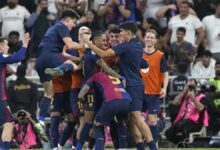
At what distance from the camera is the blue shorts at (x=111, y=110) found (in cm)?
1941

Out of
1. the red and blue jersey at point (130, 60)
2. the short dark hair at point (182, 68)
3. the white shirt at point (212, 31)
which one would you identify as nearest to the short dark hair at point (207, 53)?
the short dark hair at point (182, 68)

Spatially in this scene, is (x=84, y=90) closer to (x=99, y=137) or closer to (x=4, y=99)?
(x=99, y=137)

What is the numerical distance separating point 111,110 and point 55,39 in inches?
105

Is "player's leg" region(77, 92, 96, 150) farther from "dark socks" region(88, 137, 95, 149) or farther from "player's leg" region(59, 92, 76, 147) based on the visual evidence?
"dark socks" region(88, 137, 95, 149)

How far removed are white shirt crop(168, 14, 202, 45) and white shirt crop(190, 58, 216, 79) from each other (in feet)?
3.57

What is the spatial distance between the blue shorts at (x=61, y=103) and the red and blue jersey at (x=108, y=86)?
1.62 meters

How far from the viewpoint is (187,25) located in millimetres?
28062

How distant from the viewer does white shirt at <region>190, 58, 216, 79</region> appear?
2689 centimetres

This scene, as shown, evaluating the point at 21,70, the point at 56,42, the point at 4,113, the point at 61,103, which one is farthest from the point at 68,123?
the point at 21,70

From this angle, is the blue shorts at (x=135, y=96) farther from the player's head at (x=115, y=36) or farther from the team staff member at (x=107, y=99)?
the player's head at (x=115, y=36)

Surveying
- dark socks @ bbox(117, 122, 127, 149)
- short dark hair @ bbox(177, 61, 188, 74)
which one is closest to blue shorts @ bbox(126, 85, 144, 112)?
dark socks @ bbox(117, 122, 127, 149)

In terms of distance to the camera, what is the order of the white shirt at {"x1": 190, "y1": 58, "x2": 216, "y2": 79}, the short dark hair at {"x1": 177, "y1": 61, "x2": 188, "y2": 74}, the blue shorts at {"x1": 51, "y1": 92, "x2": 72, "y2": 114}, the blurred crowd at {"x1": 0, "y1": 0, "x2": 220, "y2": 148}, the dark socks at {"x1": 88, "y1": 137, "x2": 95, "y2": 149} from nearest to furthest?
the blue shorts at {"x1": 51, "y1": 92, "x2": 72, "y2": 114}
the dark socks at {"x1": 88, "y1": 137, "x2": 95, "y2": 149}
the short dark hair at {"x1": 177, "y1": 61, "x2": 188, "y2": 74}
the white shirt at {"x1": 190, "y1": 58, "x2": 216, "y2": 79}
the blurred crowd at {"x1": 0, "y1": 0, "x2": 220, "y2": 148}

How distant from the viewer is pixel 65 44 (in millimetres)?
21297

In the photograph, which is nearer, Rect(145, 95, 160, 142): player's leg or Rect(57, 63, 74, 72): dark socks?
Rect(57, 63, 74, 72): dark socks
